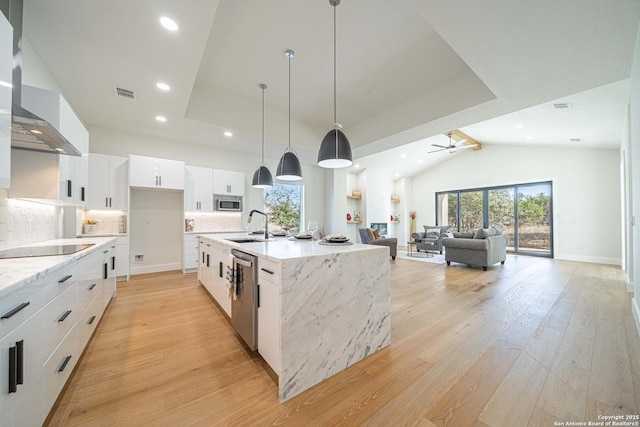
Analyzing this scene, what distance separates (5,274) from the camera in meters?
1.13

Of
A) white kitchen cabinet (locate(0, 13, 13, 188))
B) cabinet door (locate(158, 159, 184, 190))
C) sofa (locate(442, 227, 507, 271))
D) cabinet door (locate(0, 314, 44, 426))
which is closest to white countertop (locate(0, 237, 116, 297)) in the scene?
cabinet door (locate(0, 314, 44, 426))

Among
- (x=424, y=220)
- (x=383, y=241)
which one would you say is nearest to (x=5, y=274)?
(x=383, y=241)

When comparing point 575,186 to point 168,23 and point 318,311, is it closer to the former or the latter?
point 318,311

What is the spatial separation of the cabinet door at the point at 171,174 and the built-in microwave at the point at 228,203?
0.78 meters

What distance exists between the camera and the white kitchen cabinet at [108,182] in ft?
13.8

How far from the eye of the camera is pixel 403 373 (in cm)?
179

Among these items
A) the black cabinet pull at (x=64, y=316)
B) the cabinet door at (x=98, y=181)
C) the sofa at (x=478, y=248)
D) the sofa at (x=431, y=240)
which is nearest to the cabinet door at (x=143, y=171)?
the cabinet door at (x=98, y=181)

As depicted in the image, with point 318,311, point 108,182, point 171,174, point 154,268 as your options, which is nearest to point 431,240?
point 318,311

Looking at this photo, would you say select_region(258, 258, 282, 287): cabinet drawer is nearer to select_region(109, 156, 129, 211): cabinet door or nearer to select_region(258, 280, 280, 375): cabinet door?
select_region(258, 280, 280, 375): cabinet door

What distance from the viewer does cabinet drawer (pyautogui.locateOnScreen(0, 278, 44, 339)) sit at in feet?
3.09

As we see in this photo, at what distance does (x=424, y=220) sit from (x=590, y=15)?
30.3 ft

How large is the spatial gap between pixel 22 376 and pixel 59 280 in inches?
23.8

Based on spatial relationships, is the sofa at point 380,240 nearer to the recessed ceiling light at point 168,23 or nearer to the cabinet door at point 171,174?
the cabinet door at point 171,174

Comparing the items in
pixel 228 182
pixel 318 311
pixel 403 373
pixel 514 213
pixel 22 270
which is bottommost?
pixel 403 373
